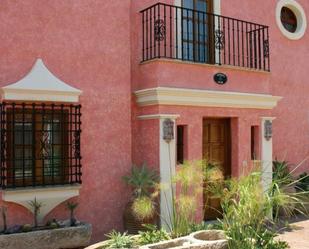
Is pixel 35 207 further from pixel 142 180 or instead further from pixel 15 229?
pixel 142 180

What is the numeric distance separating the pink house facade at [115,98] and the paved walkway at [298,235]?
4.33 feet

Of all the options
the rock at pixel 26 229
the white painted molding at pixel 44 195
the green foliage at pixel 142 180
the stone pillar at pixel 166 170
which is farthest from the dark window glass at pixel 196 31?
the rock at pixel 26 229

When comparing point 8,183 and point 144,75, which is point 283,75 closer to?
point 144,75

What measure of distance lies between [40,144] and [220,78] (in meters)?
4.34

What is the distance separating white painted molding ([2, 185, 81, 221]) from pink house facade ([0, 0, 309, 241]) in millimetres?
19

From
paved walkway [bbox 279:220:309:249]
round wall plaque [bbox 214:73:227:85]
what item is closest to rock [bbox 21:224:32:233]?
paved walkway [bbox 279:220:309:249]

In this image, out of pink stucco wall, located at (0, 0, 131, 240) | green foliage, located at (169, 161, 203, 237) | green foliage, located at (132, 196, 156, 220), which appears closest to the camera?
green foliage, located at (169, 161, 203, 237)

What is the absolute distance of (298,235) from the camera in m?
9.55

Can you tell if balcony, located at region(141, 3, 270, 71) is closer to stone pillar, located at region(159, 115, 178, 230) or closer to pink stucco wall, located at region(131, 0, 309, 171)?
pink stucco wall, located at region(131, 0, 309, 171)

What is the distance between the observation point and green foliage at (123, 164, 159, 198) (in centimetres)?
885

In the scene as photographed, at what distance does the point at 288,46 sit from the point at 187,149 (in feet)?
18.5

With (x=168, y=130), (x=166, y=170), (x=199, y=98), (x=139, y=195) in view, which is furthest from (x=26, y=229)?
(x=199, y=98)

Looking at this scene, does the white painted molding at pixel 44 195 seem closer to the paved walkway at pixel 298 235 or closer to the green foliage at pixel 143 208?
the green foliage at pixel 143 208

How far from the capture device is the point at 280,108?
13.0 m
